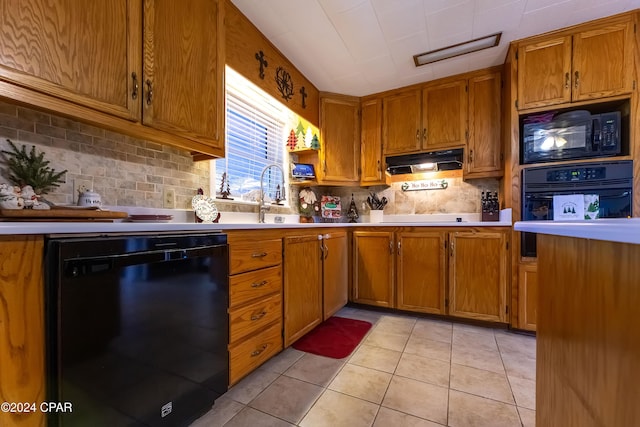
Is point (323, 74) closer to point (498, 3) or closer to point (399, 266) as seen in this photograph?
point (498, 3)

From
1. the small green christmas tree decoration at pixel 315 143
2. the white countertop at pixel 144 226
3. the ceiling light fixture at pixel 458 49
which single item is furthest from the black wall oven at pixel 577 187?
the small green christmas tree decoration at pixel 315 143

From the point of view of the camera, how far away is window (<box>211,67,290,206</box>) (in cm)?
218

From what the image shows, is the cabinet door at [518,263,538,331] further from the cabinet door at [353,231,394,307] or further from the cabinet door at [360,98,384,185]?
the cabinet door at [360,98,384,185]

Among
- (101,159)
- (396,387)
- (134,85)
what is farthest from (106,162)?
(396,387)

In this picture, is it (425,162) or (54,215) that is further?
(425,162)

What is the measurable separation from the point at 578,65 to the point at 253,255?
114 inches

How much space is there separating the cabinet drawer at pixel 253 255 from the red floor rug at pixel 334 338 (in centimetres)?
75

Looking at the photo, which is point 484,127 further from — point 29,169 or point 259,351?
point 29,169

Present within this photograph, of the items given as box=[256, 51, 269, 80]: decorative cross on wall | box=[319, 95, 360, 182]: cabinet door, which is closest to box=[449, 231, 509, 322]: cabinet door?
box=[319, 95, 360, 182]: cabinet door

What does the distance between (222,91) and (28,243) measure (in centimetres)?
133

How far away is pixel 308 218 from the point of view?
10.2ft

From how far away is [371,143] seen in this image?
3109 millimetres

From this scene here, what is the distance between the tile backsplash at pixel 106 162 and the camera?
43.9 inches

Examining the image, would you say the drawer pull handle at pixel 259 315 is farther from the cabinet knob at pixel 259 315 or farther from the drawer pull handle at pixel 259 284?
the drawer pull handle at pixel 259 284
